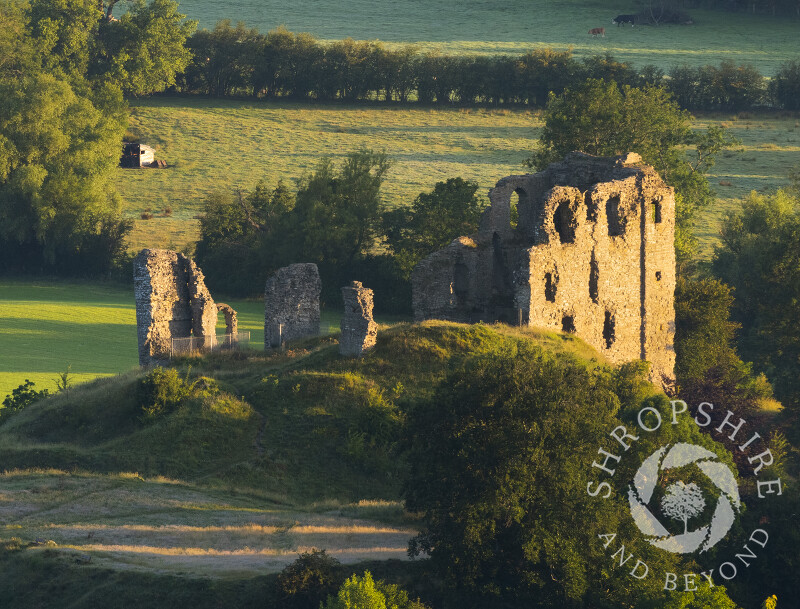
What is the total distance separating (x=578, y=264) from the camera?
156 ft

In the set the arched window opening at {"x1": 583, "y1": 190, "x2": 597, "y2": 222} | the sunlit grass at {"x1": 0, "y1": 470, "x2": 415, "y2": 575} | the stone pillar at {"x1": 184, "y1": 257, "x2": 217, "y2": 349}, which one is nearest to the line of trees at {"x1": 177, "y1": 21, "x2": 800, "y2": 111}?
the arched window opening at {"x1": 583, "y1": 190, "x2": 597, "y2": 222}

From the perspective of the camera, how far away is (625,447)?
3256 centimetres

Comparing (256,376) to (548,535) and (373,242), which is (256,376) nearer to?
(548,535)

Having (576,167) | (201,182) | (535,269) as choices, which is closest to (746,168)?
(201,182)

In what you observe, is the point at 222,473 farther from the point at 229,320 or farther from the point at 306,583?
the point at 229,320

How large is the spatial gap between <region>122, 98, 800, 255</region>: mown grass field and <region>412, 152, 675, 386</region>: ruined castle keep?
33.7m

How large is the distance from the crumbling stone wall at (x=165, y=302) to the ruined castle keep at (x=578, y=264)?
300 inches

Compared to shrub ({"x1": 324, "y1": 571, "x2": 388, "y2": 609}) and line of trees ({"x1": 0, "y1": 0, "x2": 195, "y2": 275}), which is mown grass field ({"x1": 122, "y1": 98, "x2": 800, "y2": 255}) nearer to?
line of trees ({"x1": 0, "y1": 0, "x2": 195, "y2": 275})

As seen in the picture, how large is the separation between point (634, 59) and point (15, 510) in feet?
295

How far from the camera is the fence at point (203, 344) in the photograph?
152 feet

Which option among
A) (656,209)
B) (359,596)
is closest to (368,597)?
(359,596)

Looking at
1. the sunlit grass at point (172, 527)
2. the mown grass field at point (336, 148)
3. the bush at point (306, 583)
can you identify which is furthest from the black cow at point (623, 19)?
the bush at point (306, 583)

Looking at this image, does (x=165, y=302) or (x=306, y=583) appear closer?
(x=306, y=583)

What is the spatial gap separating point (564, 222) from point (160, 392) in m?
15.6
